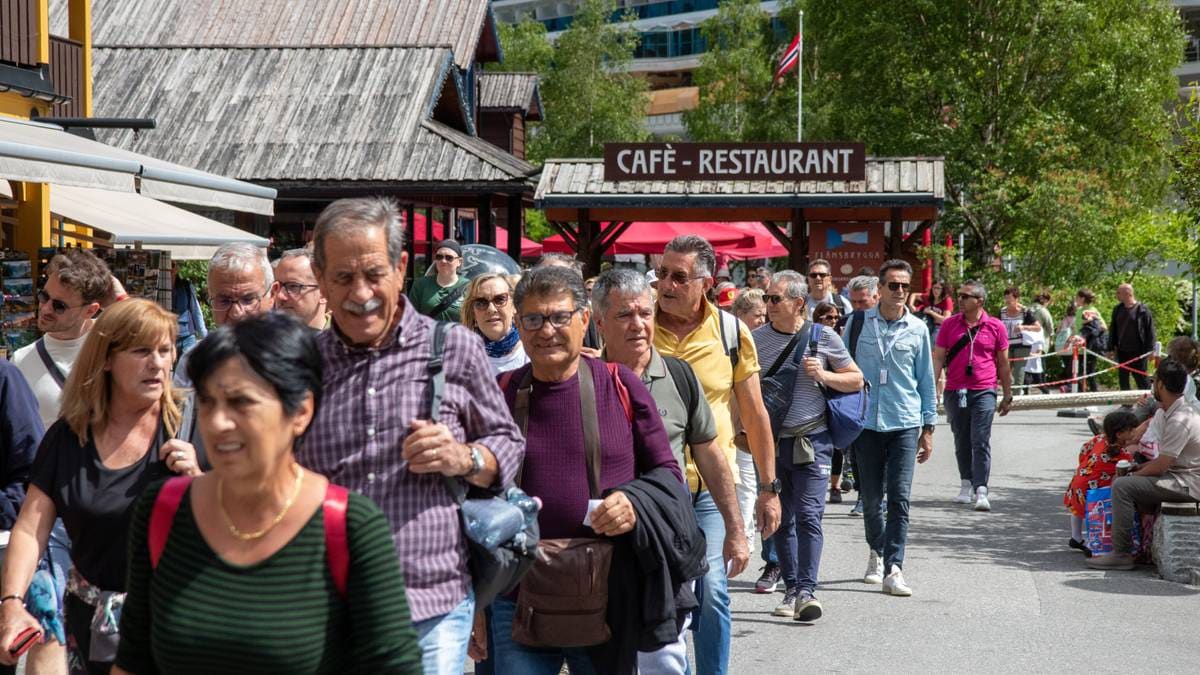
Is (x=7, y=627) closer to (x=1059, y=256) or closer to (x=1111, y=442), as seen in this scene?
(x=1111, y=442)

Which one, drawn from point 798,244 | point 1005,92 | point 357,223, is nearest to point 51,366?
point 357,223

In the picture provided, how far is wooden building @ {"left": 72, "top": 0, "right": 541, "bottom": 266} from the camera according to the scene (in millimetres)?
21938

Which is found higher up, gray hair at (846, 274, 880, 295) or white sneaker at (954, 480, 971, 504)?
gray hair at (846, 274, 880, 295)

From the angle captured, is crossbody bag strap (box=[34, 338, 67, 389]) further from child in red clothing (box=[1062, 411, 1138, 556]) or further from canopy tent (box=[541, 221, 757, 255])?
canopy tent (box=[541, 221, 757, 255])

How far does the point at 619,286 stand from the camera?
522 cm

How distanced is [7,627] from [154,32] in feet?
80.7

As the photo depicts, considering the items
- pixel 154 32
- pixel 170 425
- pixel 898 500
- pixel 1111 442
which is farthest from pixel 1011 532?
pixel 154 32

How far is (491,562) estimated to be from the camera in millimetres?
3539

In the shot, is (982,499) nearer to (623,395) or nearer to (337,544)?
(623,395)

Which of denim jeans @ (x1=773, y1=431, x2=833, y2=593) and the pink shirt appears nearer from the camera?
denim jeans @ (x1=773, y1=431, x2=833, y2=593)

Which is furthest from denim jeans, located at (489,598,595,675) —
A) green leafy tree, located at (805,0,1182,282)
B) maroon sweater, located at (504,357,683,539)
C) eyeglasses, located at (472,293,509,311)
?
green leafy tree, located at (805,0,1182,282)

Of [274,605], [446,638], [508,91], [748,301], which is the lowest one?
[446,638]

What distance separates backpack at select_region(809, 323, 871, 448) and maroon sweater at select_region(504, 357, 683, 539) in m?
3.83

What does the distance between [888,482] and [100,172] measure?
208 inches
